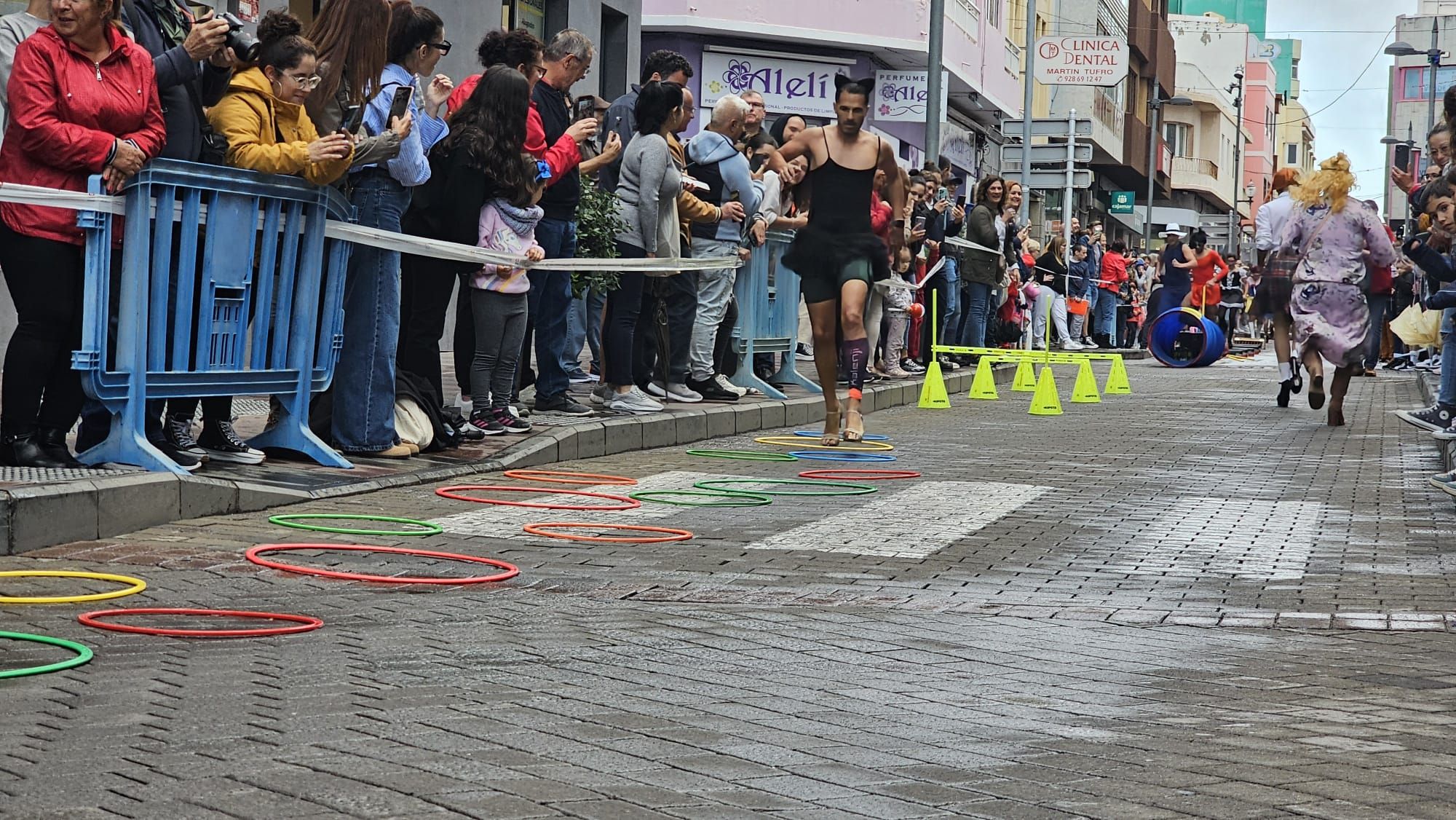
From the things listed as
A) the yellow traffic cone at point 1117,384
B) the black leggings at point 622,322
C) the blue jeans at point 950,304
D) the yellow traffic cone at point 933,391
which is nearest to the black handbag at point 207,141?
the black leggings at point 622,322

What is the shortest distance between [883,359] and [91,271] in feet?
39.2

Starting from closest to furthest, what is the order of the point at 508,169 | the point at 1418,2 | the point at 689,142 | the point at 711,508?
1. the point at 711,508
2. the point at 508,169
3. the point at 689,142
4. the point at 1418,2

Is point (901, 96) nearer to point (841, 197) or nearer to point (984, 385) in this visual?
point (984, 385)

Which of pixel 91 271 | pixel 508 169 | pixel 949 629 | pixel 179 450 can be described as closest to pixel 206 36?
pixel 91 271

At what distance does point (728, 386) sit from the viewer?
15109mm

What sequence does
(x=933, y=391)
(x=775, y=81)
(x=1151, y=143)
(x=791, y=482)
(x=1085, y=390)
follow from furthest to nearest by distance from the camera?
(x=1151, y=143) → (x=775, y=81) → (x=1085, y=390) → (x=933, y=391) → (x=791, y=482)

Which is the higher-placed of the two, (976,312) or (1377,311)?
(1377,311)

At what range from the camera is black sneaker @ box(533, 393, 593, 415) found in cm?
1283

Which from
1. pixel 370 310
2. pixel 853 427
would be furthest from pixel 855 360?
pixel 370 310

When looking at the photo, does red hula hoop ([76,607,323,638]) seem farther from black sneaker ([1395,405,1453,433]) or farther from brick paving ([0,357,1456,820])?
black sneaker ([1395,405,1453,433])

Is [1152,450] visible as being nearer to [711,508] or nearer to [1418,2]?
[711,508]

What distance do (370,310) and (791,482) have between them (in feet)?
7.49

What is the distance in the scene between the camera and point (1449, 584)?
7.39 meters

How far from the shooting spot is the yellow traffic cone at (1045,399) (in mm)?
17172
